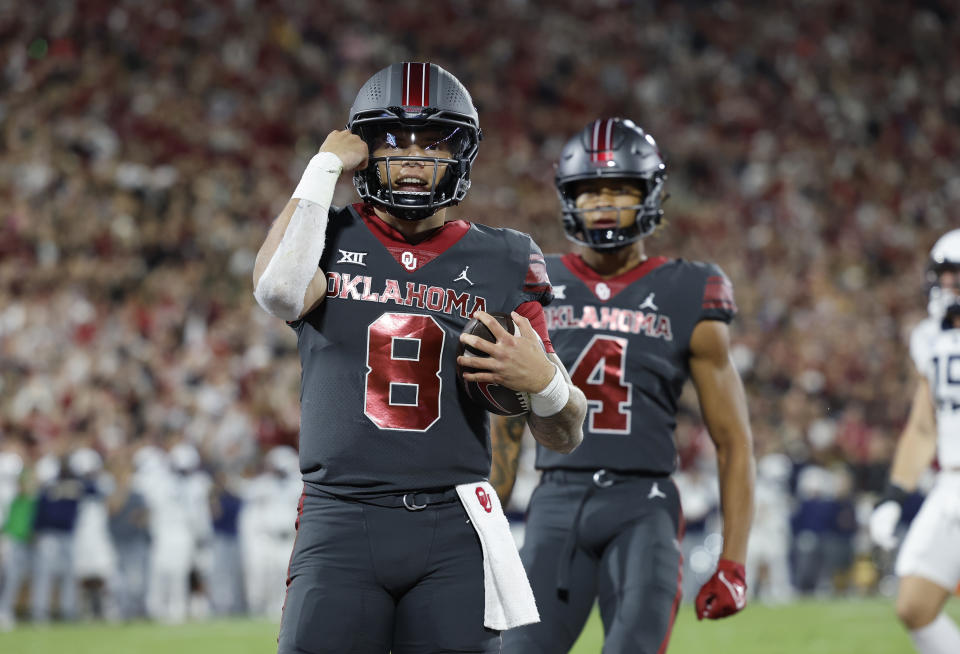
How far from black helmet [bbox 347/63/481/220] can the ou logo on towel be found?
643 mm

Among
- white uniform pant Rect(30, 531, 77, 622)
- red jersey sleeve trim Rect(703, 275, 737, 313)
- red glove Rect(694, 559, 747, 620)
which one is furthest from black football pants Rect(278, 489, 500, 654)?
white uniform pant Rect(30, 531, 77, 622)

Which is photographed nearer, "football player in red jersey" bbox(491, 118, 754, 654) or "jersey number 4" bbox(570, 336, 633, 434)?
"football player in red jersey" bbox(491, 118, 754, 654)

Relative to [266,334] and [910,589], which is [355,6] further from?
[910,589]

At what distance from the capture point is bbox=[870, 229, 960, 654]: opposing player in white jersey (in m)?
4.57

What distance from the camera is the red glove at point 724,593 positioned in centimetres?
368

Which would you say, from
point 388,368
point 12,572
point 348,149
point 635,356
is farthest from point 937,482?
point 12,572

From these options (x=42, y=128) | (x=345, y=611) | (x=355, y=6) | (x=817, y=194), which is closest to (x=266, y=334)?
(x=42, y=128)

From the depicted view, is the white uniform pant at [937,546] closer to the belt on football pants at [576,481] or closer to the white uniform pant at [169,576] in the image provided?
the belt on football pants at [576,481]

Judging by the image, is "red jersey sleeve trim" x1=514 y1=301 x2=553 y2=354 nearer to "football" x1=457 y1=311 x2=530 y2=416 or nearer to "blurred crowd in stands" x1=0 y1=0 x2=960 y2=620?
"football" x1=457 y1=311 x2=530 y2=416

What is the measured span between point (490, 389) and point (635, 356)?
1292mm

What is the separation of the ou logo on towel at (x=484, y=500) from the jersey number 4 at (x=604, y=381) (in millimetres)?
1139

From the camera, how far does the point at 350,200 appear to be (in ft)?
47.4

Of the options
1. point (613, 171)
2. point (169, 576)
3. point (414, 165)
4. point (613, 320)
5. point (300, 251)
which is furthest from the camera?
point (169, 576)

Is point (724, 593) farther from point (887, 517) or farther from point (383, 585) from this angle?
point (887, 517)
